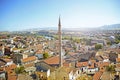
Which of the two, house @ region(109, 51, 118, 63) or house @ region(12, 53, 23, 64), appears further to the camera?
house @ region(12, 53, 23, 64)

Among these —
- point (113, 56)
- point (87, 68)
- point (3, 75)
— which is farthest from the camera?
point (113, 56)

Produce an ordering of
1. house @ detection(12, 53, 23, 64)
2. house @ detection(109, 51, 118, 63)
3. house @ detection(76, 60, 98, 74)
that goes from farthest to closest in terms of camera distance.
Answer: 1. house @ detection(12, 53, 23, 64)
2. house @ detection(109, 51, 118, 63)
3. house @ detection(76, 60, 98, 74)

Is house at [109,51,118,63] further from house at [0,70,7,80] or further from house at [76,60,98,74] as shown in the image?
house at [0,70,7,80]

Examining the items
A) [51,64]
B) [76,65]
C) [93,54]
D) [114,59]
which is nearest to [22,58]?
[51,64]

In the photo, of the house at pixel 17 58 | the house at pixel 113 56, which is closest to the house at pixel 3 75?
the house at pixel 17 58

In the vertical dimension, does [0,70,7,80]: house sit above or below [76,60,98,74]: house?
above

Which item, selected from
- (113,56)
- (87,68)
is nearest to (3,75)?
(87,68)

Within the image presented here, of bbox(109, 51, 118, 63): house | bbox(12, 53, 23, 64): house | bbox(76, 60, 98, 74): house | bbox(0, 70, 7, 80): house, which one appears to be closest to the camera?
bbox(0, 70, 7, 80): house

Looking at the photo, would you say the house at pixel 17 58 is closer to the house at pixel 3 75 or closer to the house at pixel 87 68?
the house at pixel 3 75

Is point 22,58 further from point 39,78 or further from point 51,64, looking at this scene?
point 39,78

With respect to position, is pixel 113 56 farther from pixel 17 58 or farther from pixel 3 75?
pixel 3 75

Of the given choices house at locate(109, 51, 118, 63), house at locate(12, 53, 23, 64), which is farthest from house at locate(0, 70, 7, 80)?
house at locate(109, 51, 118, 63)

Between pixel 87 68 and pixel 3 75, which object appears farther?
pixel 87 68
